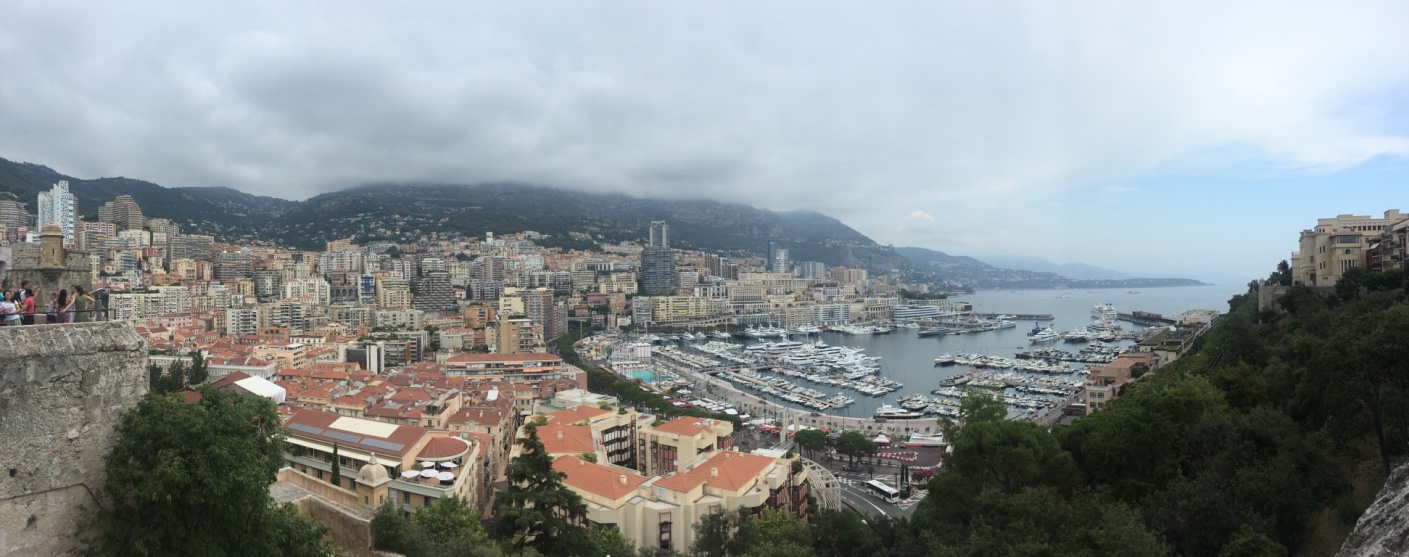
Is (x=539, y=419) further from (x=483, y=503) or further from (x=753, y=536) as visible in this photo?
(x=753, y=536)

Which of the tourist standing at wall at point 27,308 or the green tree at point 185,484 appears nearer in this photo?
the green tree at point 185,484

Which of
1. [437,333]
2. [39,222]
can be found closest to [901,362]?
[437,333]

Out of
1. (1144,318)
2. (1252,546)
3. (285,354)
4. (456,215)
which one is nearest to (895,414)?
(1252,546)

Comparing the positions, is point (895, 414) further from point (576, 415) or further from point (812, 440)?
point (576, 415)

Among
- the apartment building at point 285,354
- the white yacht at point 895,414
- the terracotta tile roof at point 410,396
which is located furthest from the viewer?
the white yacht at point 895,414

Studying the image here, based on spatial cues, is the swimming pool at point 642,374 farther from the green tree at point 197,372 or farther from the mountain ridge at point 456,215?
the mountain ridge at point 456,215

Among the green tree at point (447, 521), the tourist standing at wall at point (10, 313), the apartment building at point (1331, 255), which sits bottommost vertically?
the green tree at point (447, 521)

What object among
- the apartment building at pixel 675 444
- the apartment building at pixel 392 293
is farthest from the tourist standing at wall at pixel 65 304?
the apartment building at pixel 392 293
